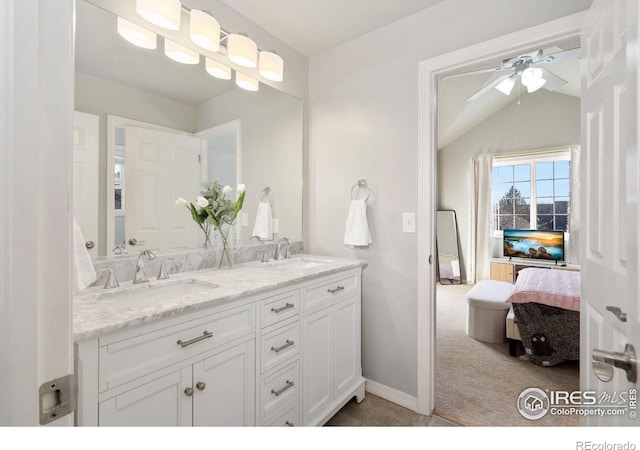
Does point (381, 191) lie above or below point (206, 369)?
above

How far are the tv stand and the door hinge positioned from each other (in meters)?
5.68

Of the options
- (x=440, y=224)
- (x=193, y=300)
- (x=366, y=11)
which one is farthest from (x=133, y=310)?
(x=440, y=224)

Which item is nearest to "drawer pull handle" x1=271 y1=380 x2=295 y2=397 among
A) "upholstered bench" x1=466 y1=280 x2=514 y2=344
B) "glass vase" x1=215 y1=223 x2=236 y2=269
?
"glass vase" x1=215 y1=223 x2=236 y2=269

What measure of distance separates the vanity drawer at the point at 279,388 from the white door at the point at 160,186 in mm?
833

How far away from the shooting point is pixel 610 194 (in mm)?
891

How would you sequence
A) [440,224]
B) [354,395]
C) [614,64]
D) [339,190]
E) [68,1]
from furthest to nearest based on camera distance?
[440,224] → [339,190] → [354,395] → [614,64] → [68,1]

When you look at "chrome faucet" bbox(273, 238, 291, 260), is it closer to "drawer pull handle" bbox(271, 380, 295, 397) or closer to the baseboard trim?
"drawer pull handle" bbox(271, 380, 295, 397)

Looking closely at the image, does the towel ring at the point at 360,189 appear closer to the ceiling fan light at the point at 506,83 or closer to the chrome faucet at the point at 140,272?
the chrome faucet at the point at 140,272

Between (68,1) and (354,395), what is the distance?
2137 millimetres

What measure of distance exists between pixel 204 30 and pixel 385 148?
4.01ft

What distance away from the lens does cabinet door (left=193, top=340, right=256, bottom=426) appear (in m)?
1.12

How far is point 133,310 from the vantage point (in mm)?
1000

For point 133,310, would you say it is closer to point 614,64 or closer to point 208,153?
point 208,153

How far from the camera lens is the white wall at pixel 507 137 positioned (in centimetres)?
474
